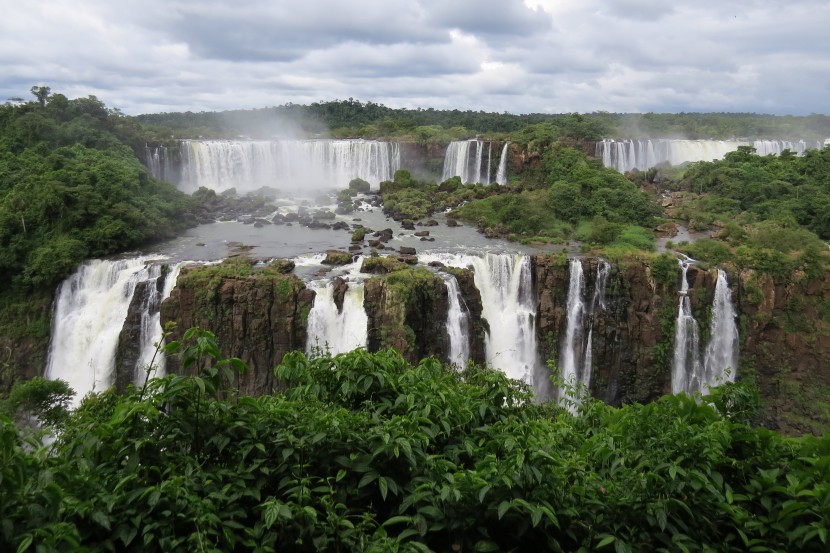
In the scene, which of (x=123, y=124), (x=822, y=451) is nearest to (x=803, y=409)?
(x=822, y=451)

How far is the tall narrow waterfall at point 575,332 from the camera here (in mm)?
21047

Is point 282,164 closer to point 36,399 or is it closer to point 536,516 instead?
point 36,399

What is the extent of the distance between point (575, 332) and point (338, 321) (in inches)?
345

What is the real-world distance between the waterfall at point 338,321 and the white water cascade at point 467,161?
22.3m

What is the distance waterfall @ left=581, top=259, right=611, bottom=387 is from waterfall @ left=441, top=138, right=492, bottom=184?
19.2m


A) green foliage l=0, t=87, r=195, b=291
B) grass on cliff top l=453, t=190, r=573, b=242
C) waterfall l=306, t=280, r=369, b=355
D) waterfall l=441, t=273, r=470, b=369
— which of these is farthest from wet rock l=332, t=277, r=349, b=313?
green foliage l=0, t=87, r=195, b=291

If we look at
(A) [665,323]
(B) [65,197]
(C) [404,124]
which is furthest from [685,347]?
(C) [404,124]

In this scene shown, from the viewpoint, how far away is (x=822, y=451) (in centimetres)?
415

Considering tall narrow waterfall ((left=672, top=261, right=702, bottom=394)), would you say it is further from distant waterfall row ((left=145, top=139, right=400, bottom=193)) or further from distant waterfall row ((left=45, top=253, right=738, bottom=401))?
distant waterfall row ((left=145, top=139, right=400, bottom=193))

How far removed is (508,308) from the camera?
843 inches

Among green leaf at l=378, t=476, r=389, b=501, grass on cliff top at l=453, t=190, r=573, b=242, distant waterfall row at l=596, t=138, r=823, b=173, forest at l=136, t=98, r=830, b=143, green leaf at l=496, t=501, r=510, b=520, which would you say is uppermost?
forest at l=136, t=98, r=830, b=143

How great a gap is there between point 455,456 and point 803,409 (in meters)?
21.3

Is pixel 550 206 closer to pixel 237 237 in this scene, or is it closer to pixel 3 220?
pixel 237 237

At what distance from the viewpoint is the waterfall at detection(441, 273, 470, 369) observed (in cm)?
1973
